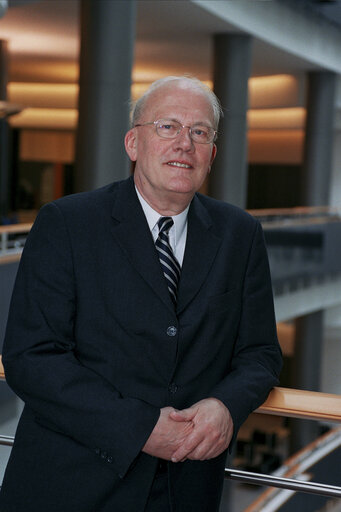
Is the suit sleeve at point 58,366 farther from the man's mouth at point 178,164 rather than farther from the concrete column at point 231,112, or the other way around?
the concrete column at point 231,112

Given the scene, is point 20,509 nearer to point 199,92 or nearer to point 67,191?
point 199,92

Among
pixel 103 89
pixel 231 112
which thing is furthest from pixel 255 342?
pixel 231 112

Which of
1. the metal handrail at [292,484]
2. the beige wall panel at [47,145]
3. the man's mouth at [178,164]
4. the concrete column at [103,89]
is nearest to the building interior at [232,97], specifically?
the concrete column at [103,89]

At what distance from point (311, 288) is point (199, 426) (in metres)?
16.2

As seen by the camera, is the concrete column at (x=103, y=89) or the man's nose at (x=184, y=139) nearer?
the man's nose at (x=184, y=139)

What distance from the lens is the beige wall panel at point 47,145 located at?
2856 centimetres

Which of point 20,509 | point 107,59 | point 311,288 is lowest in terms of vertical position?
point 311,288

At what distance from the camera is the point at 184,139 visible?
1915 millimetres

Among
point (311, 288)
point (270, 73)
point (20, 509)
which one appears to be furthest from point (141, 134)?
point (270, 73)

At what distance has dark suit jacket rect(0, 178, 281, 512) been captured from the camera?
178cm

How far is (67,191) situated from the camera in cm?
3089

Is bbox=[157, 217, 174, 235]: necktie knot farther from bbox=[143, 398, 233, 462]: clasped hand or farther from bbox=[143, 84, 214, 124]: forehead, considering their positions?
bbox=[143, 398, 233, 462]: clasped hand

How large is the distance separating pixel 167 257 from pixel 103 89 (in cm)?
1000

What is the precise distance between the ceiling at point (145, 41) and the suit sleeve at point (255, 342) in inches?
428
